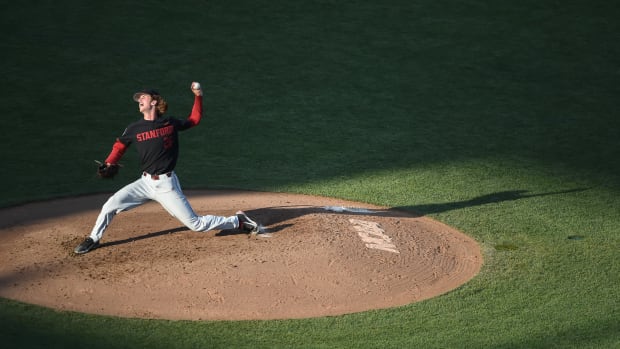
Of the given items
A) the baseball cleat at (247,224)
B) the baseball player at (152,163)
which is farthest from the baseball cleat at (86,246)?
the baseball cleat at (247,224)

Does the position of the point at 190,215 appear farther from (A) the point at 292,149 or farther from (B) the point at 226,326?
(A) the point at 292,149

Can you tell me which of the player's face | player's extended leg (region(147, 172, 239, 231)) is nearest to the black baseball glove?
player's extended leg (region(147, 172, 239, 231))

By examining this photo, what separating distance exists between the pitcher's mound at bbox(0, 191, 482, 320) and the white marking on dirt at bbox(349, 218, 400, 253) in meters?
0.01

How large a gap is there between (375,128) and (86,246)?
6012mm

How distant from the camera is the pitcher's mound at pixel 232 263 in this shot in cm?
730

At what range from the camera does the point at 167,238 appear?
8.52 m

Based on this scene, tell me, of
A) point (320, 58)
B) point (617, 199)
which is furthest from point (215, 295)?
point (320, 58)

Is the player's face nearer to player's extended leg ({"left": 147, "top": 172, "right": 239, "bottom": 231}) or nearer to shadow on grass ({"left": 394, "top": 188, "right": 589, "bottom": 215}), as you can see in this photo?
player's extended leg ({"left": 147, "top": 172, "right": 239, "bottom": 231})

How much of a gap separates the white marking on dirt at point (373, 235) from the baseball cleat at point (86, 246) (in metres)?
2.66

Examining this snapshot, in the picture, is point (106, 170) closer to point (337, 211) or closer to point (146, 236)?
point (146, 236)

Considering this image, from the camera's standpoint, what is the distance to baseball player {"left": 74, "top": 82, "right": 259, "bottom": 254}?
26.2ft

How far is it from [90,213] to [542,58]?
32.1 ft

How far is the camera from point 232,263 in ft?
25.9

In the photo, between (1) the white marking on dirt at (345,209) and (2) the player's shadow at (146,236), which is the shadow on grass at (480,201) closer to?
(1) the white marking on dirt at (345,209)
